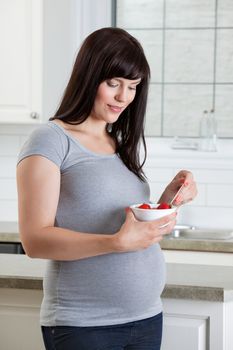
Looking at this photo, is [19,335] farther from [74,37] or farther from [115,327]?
[74,37]

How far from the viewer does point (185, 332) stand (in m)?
2.00

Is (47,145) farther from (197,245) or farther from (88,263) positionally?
(197,245)

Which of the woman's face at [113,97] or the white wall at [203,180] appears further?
the white wall at [203,180]

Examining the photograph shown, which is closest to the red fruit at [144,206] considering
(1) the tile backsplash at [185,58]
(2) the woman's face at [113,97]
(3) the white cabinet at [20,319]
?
(2) the woman's face at [113,97]

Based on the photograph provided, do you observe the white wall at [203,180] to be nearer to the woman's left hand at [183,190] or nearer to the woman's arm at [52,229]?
the woman's left hand at [183,190]

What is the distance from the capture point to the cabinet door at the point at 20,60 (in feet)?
12.7

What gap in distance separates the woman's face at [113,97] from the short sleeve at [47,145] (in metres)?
0.13

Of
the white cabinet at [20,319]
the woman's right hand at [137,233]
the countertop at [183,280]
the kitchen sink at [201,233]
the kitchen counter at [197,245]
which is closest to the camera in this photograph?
the woman's right hand at [137,233]

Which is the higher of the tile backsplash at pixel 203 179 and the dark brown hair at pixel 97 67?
the dark brown hair at pixel 97 67

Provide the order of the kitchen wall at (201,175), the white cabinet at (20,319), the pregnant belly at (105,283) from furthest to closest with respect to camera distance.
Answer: the kitchen wall at (201,175) < the white cabinet at (20,319) < the pregnant belly at (105,283)

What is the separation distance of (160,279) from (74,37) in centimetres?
251

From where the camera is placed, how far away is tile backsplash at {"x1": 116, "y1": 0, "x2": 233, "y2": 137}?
4316mm

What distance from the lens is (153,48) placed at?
4426 mm

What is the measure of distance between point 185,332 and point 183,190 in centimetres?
40
